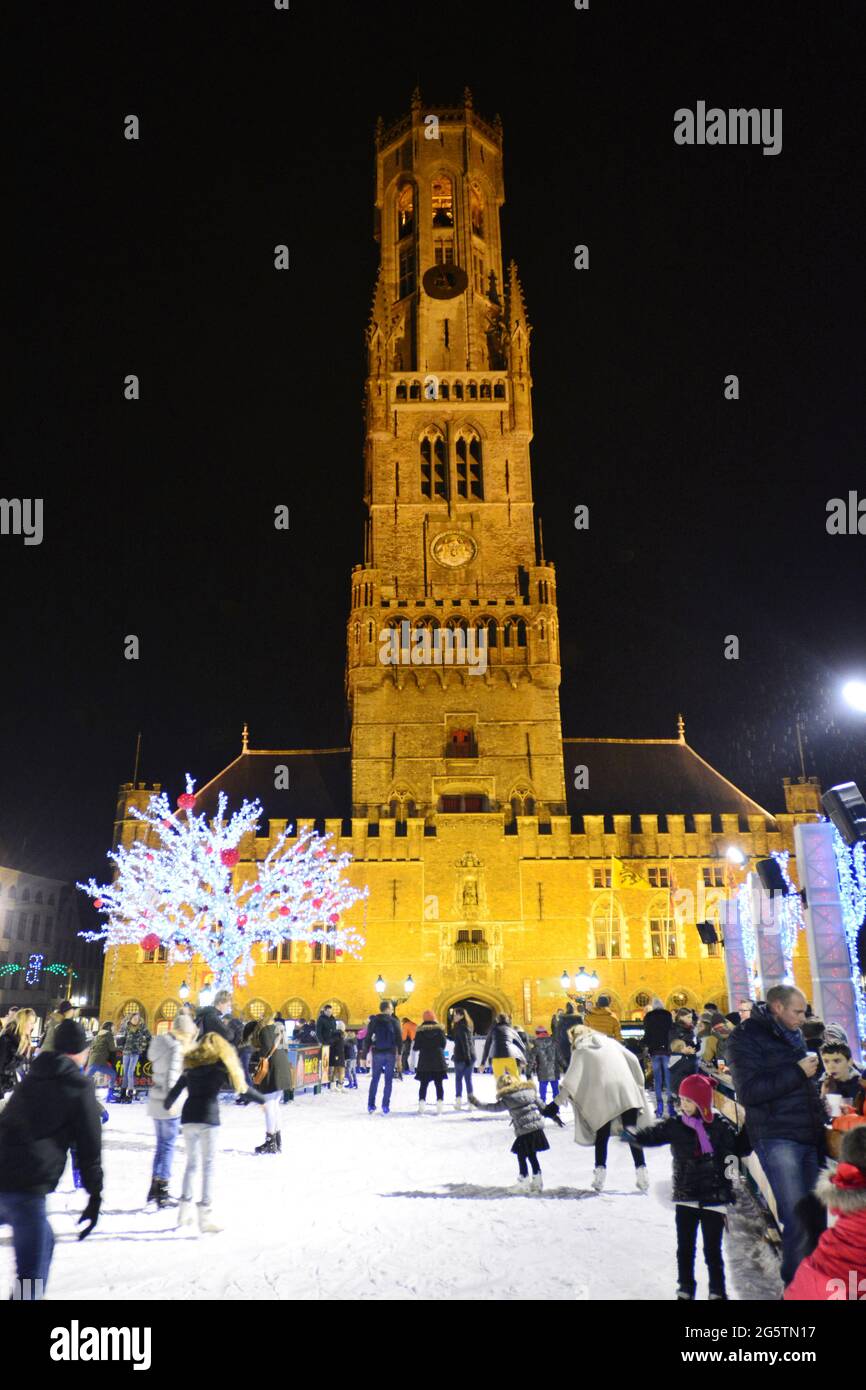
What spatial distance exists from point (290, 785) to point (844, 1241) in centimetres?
3880

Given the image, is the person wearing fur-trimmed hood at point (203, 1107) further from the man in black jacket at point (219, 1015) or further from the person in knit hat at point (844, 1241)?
the person in knit hat at point (844, 1241)

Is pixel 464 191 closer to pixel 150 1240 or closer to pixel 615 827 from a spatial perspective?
pixel 615 827

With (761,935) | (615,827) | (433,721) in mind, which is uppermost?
(433,721)

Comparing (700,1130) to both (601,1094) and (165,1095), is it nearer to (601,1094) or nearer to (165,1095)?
(601,1094)

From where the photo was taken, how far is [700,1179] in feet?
18.5

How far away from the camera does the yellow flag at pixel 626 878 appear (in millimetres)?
36375

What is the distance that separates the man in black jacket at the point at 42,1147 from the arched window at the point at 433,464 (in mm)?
40380

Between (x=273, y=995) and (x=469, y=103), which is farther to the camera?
(x=469, y=103)

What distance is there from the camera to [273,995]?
115 ft

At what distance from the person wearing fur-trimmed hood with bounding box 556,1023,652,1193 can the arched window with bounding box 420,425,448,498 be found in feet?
121

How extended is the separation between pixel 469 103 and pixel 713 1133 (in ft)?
198

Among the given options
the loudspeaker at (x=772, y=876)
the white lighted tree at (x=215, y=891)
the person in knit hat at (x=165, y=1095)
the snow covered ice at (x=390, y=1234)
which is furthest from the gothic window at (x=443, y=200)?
the person in knit hat at (x=165, y=1095)

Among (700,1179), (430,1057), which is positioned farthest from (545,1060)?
(700,1179)
